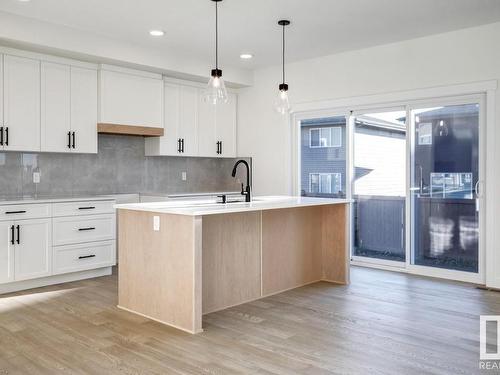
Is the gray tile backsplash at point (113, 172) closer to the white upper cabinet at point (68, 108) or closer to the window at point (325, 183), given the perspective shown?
the white upper cabinet at point (68, 108)

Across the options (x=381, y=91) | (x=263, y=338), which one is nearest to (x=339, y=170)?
(x=381, y=91)

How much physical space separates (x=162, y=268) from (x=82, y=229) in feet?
6.06

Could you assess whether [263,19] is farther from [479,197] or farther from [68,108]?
[479,197]

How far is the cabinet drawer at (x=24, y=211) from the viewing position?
176 inches

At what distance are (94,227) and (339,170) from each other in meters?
3.04

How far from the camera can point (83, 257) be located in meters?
5.09

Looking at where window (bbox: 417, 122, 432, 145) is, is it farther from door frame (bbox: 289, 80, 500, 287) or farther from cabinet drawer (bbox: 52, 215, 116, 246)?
cabinet drawer (bbox: 52, 215, 116, 246)

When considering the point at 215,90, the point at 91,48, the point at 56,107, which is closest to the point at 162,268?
the point at 215,90

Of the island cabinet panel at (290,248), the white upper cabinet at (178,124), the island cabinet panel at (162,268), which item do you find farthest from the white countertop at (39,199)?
the island cabinet panel at (290,248)

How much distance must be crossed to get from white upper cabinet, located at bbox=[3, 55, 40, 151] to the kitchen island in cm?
165

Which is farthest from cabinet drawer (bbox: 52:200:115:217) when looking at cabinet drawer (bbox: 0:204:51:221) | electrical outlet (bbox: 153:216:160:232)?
electrical outlet (bbox: 153:216:160:232)

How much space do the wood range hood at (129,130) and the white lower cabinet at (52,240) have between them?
0.82 meters

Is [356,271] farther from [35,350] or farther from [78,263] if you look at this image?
[35,350]

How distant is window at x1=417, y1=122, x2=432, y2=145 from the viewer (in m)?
5.24
